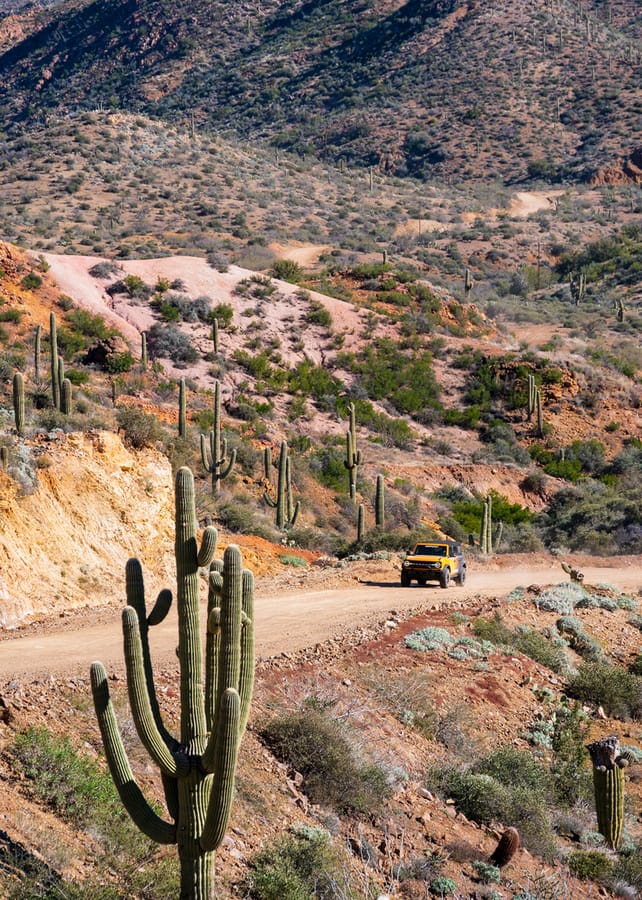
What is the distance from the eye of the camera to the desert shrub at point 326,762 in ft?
37.3

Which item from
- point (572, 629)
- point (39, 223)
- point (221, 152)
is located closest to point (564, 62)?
point (221, 152)

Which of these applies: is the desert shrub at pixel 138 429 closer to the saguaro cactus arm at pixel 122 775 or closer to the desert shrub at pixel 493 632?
the desert shrub at pixel 493 632

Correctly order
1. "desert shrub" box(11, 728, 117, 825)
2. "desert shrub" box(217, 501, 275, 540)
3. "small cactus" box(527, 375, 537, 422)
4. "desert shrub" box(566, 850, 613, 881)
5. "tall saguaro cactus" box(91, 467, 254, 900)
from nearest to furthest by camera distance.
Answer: "tall saguaro cactus" box(91, 467, 254, 900) → "desert shrub" box(11, 728, 117, 825) → "desert shrub" box(566, 850, 613, 881) → "desert shrub" box(217, 501, 275, 540) → "small cactus" box(527, 375, 537, 422)

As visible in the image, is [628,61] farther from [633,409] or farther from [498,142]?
[633,409]

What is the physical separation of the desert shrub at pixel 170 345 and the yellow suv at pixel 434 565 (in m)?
23.8

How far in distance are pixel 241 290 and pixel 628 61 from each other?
7436 cm

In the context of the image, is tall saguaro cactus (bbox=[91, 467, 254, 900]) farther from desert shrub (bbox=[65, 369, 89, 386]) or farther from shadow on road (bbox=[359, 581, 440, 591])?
desert shrub (bbox=[65, 369, 89, 386])

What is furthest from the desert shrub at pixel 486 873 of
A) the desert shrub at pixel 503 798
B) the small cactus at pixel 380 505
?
the small cactus at pixel 380 505

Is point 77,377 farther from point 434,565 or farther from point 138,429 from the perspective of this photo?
point 434,565

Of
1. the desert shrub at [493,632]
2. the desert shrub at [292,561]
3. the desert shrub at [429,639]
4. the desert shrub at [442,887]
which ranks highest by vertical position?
the desert shrub at [442,887]

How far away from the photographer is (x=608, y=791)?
12766mm

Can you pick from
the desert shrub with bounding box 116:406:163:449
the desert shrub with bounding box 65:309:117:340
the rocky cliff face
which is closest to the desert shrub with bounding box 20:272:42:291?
the desert shrub with bounding box 65:309:117:340

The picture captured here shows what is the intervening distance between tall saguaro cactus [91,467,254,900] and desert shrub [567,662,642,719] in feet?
37.0

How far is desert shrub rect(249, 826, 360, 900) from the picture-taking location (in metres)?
9.15
